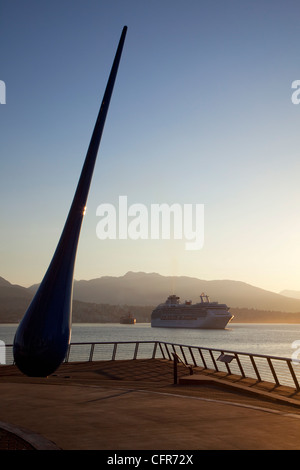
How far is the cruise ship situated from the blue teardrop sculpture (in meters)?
145

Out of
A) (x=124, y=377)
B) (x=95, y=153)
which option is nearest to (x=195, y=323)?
(x=124, y=377)

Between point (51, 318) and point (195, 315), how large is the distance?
485 feet

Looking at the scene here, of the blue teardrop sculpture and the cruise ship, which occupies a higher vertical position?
the blue teardrop sculpture

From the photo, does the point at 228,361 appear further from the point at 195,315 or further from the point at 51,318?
the point at 195,315

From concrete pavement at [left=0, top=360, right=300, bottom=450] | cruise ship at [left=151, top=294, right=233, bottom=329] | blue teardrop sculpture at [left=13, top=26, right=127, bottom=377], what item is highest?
blue teardrop sculpture at [left=13, top=26, right=127, bottom=377]

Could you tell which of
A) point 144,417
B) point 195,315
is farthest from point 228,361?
point 195,315

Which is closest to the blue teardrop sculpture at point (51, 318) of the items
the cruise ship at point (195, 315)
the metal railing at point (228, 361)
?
the metal railing at point (228, 361)

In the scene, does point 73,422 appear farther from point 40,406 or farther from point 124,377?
point 124,377

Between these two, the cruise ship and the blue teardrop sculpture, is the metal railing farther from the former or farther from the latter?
the cruise ship

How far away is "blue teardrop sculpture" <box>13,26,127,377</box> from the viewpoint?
6.86 metres

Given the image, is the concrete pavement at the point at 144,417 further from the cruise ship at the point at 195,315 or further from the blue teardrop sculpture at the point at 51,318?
the cruise ship at the point at 195,315

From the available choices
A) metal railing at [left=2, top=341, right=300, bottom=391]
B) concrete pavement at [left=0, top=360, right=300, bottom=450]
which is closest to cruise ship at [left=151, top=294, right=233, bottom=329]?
metal railing at [left=2, top=341, right=300, bottom=391]

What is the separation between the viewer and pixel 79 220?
7.85 metres

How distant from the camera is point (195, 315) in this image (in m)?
152
